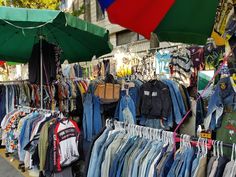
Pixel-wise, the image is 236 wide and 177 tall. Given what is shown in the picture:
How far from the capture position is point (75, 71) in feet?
33.3

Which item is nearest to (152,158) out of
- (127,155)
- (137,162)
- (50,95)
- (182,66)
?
(137,162)

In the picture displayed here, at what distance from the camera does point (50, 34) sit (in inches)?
240

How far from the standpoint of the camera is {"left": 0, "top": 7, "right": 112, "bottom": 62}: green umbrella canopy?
3.94 m

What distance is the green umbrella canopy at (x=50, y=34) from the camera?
12.9 feet

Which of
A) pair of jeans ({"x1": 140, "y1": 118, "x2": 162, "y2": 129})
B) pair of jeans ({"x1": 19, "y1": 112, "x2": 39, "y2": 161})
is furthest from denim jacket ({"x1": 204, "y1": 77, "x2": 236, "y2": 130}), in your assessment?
pair of jeans ({"x1": 19, "y1": 112, "x2": 39, "y2": 161})

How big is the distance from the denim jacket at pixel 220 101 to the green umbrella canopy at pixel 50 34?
2141 mm

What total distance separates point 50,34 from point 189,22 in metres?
3.86

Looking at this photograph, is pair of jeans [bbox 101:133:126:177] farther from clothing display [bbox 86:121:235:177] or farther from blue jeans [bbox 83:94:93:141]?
blue jeans [bbox 83:94:93:141]

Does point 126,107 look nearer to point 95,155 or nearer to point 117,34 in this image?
point 95,155

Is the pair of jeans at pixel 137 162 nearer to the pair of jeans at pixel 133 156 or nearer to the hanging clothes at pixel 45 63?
the pair of jeans at pixel 133 156

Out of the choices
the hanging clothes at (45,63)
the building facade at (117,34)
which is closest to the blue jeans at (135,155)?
the hanging clothes at (45,63)

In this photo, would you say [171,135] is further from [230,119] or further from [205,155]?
[230,119]

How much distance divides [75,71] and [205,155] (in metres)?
8.12

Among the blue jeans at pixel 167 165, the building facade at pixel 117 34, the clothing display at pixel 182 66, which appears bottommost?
the blue jeans at pixel 167 165
